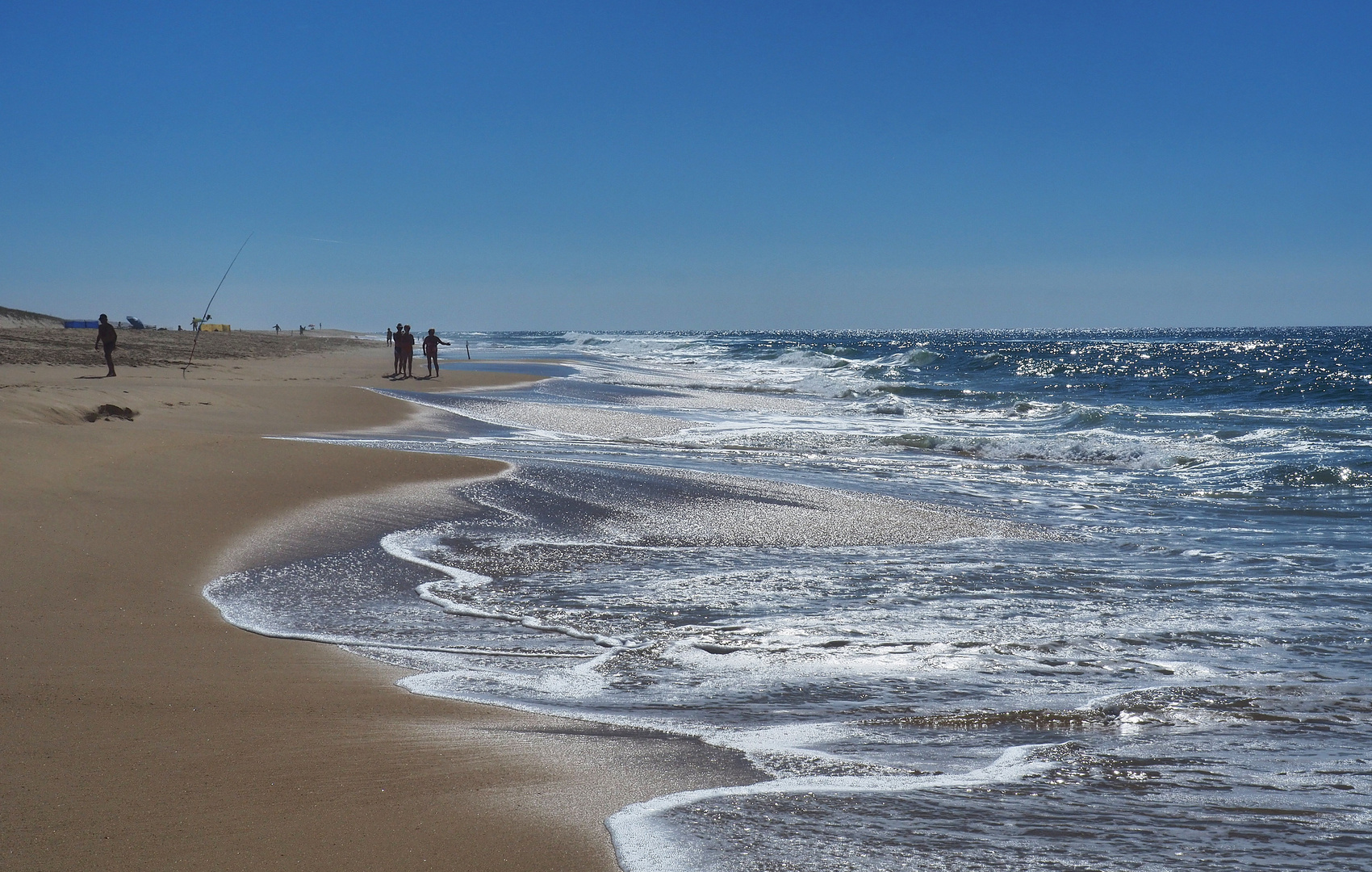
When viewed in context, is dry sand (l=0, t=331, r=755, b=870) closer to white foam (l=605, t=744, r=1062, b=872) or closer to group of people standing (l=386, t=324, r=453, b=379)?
white foam (l=605, t=744, r=1062, b=872)

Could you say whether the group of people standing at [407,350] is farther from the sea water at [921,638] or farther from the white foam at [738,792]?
the white foam at [738,792]

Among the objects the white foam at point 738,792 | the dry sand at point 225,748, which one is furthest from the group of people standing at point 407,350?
the white foam at point 738,792

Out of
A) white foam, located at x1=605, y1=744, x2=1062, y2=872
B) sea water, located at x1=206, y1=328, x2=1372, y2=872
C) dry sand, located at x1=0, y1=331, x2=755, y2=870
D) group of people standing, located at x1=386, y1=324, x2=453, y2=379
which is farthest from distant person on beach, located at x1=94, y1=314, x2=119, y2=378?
white foam, located at x1=605, y1=744, x2=1062, y2=872

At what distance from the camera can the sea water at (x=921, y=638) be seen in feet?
9.53

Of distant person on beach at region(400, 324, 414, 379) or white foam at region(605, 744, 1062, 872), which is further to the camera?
distant person on beach at region(400, 324, 414, 379)

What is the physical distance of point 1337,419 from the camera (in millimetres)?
18984

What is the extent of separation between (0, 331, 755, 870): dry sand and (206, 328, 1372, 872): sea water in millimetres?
226

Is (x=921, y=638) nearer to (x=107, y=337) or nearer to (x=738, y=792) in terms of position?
(x=738, y=792)

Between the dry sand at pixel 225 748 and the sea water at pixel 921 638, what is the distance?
0.74 ft

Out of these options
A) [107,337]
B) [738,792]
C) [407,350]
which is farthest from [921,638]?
[407,350]

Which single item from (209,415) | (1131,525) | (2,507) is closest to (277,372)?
(209,415)

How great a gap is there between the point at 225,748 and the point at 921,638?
3223 mm

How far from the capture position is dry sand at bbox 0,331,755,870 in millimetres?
2543

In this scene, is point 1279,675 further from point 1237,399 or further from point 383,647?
point 1237,399
